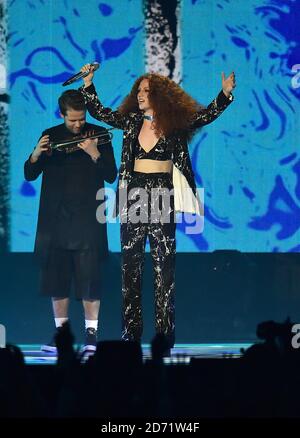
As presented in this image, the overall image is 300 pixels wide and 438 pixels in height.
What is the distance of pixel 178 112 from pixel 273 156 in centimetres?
69

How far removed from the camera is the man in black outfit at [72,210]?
729 centimetres

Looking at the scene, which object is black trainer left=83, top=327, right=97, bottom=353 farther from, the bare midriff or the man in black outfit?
the bare midriff

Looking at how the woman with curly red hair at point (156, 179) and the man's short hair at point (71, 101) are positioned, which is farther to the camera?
the man's short hair at point (71, 101)

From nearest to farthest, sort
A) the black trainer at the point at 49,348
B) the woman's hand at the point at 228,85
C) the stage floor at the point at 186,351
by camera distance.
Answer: the stage floor at the point at 186,351
the woman's hand at the point at 228,85
the black trainer at the point at 49,348

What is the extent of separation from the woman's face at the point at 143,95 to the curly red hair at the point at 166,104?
0.07 ft

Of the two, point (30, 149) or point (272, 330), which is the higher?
point (30, 149)

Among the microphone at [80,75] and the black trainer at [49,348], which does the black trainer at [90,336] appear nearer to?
the black trainer at [49,348]

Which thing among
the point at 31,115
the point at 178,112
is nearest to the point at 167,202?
the point at 178,112

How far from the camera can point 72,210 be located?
24.0ft

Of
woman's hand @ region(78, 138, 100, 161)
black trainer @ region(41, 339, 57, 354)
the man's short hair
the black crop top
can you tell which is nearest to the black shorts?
black trainer @ region(41, 339, 57, 354)

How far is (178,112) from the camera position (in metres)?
7.10

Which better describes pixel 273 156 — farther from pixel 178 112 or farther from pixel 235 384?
pixel 235 384

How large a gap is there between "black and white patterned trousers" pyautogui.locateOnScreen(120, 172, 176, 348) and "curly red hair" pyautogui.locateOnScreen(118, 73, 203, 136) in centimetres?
30

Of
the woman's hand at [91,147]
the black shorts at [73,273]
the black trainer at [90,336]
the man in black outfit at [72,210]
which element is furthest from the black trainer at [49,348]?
the woman's hand at [91,147]
